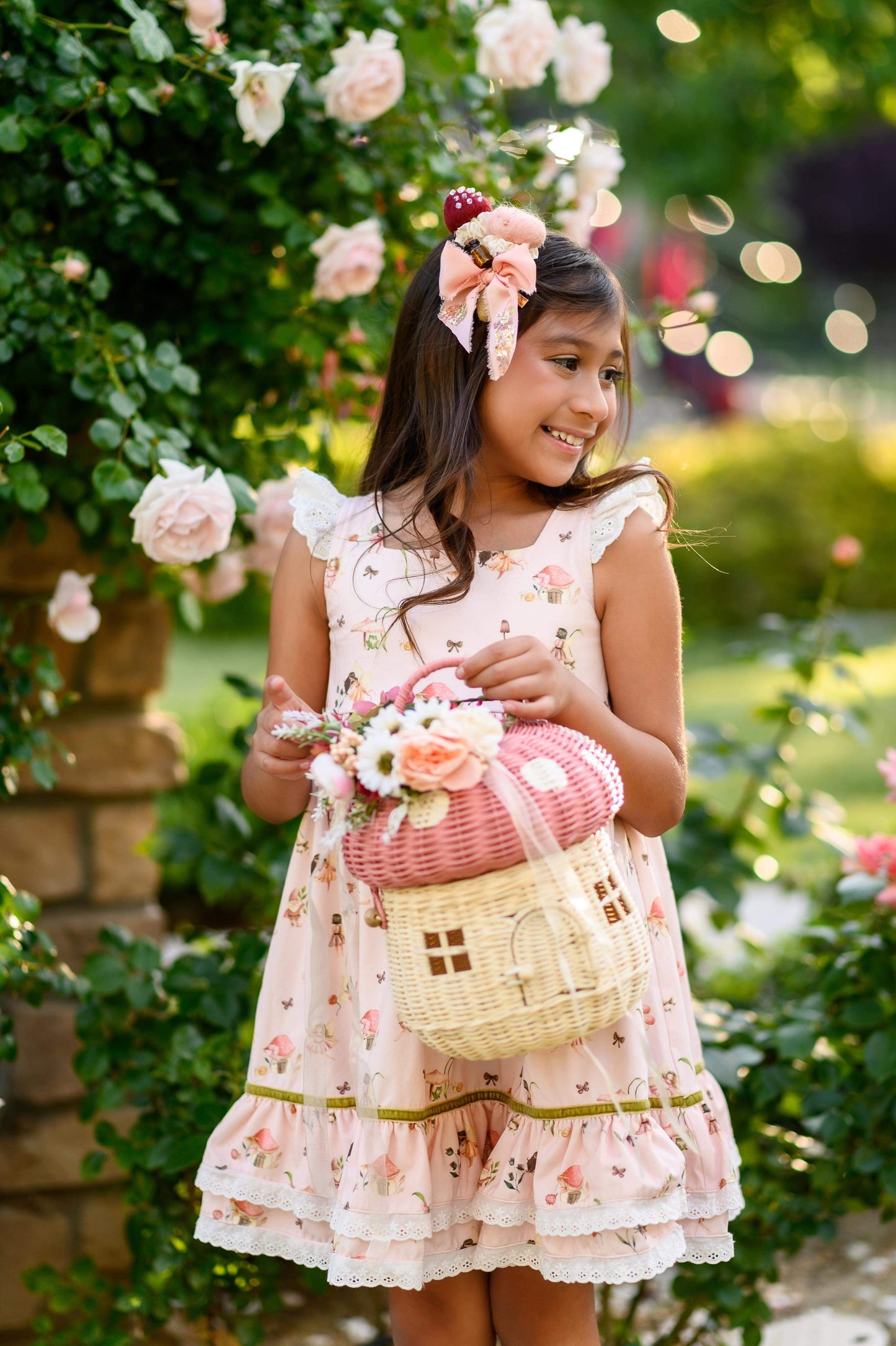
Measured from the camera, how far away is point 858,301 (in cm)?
2888

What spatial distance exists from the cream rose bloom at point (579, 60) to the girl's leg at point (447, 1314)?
6.41 ft

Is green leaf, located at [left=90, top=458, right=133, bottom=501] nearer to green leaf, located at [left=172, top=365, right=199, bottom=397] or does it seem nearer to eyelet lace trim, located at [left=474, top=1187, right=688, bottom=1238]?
green leaf, located at [left=172, top=365, right=199, bottom=397]

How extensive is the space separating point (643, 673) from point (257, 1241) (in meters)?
0.89

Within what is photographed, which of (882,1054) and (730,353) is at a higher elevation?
(882,1054)

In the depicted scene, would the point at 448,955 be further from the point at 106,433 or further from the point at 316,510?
the point at 106,433

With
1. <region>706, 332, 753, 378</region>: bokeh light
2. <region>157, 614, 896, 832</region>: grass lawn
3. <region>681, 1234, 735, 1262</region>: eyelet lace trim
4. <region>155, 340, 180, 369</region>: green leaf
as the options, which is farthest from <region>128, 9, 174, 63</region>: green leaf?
<region>706, 332, 753, 378</region>: bokeh light

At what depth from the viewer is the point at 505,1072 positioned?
1.72 meters

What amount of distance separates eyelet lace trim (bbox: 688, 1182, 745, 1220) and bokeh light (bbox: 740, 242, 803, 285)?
2515 centimetres

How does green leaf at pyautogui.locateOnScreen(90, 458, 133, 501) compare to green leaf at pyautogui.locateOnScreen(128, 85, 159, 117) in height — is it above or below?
below

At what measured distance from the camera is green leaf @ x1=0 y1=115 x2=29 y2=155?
1.75 metres

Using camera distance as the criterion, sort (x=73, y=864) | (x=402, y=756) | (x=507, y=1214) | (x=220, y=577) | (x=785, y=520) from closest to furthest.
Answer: (x=402, y=756), (x=507, y=1214), (x=220, y=577), (x=73, y=864), (x=785, y=520)

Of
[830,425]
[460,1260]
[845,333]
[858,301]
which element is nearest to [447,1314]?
[460,1260]

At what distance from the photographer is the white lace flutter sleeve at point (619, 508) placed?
5.65 feet

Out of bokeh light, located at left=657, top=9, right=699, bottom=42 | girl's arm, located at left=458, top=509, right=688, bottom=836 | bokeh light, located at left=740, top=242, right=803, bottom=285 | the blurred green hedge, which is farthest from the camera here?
bokeh light, located at left=740, top=242, right=803, bottom=285
